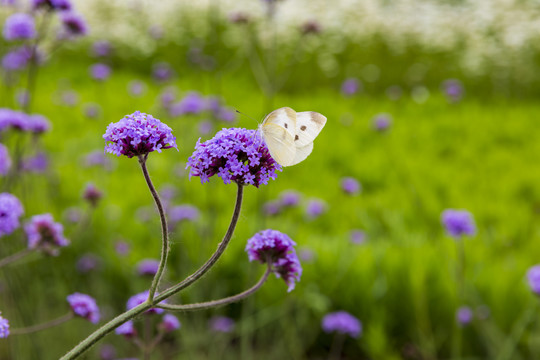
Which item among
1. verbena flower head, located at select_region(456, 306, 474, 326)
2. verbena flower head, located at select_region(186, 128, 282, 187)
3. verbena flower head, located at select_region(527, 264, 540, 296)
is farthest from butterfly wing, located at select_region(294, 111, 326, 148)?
verbena flower head, located at select_region(456, 306, 474, 326)

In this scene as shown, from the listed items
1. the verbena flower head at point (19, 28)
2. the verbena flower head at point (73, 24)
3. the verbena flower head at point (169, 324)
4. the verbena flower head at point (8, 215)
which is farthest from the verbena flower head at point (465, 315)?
the verbena flower head at point (19, 28)

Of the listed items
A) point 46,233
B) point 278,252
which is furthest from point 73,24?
point 278,252

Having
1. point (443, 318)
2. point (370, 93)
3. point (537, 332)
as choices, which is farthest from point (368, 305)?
point (370, 93)

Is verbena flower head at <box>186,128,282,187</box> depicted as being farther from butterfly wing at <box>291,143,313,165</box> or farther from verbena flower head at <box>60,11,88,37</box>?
verbena flower head at <box>60,11,88,37</box>

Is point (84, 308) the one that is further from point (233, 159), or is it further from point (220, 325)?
point (220, 325)

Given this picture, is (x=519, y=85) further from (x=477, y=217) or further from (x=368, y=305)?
(x=368, y=305)
